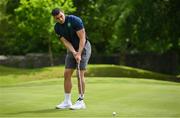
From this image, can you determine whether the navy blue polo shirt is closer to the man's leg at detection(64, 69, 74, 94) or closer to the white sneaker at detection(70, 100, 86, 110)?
the man's leg at detection(64, 69, 74, 94)

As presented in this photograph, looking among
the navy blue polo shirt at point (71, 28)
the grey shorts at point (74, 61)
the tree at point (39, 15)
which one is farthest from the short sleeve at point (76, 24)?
the tree at point (39, 15)

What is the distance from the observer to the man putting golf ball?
9945 mm

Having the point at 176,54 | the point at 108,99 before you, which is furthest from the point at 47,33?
the point at 108,99

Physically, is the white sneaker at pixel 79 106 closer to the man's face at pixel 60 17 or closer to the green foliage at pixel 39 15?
the man's face at pixel 60 17

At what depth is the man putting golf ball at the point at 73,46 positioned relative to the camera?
32.6ft

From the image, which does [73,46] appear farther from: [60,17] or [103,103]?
[103,103]

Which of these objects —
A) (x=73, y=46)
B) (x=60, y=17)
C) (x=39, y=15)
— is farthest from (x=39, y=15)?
(x=60, y=17)

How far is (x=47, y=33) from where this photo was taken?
33094 mm

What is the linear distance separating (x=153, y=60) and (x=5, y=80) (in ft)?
71.7

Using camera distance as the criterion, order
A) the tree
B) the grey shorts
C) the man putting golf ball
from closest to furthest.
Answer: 1. the man putting golf ball
2. the grey shorts
3. the tree

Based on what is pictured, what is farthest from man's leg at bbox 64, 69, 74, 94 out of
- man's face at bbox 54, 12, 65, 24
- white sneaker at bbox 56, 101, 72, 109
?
man's face at bbox 54, 12, 65, 24

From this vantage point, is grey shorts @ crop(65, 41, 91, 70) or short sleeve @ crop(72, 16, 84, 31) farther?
grey shorts @ crop(65, 41, 91, 70)

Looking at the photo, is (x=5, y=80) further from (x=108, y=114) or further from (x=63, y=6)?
(x=108, y=114)

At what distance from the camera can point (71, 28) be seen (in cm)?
1005
